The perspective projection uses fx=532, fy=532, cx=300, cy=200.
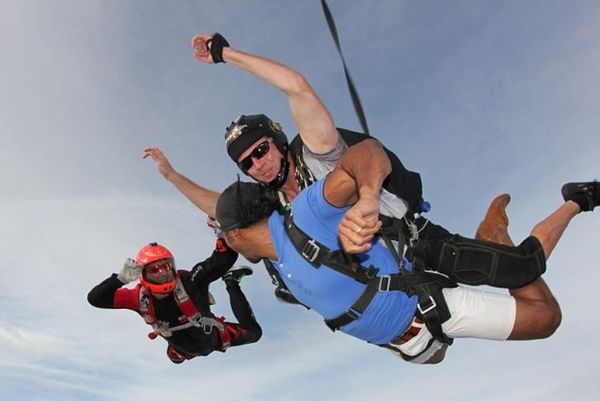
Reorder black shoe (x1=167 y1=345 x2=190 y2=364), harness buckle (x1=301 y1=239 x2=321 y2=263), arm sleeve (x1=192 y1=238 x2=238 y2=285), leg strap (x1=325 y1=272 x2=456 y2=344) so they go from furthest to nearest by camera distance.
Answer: black shoe (x1=167 y1=345 x2=190 y2=364) → arm sleeve (x1=192 y1=238 x2=238 y2=285) → leg strap (x1=325 y1=272 x2=456 y2=344) → harness buckle (x1=301 y1=239 x2=321 y2=263)

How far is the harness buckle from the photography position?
376 centimetres

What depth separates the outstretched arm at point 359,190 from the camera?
2.36 m

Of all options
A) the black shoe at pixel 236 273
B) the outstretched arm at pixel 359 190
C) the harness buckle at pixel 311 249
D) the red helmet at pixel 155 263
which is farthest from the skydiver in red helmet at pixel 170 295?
the outstretched arm at pixel 359 190

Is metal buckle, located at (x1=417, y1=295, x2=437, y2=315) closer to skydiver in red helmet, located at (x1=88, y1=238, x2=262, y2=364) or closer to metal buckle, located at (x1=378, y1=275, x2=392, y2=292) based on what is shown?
metal buckle, located at (x1=378, y1=275, x2=392, y2=292)

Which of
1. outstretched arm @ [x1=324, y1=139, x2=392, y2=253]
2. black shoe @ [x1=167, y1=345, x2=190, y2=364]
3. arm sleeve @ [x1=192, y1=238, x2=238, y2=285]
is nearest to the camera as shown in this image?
outstretched arm @ [x1=324, y1=139, x2=392, y2=253]

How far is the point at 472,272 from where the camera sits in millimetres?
4758

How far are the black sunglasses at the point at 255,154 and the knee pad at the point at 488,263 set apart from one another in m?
1.80

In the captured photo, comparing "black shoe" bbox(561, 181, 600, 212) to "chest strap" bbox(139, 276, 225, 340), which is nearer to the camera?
"black shoe" bbox(561, 181, 600, 212)

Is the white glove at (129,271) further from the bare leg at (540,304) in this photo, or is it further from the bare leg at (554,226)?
the bare leg at (554,226)

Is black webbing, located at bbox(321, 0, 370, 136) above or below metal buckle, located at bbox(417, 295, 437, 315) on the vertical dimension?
above


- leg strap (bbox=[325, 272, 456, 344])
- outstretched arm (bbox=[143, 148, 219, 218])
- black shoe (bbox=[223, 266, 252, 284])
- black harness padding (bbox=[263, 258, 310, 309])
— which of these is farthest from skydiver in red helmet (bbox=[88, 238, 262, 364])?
leg strap (bbox=[325, 272, 456, 344])

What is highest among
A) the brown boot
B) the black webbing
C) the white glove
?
the white glove

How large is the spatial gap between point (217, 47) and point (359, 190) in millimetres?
2279

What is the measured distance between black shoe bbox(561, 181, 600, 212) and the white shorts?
1605mm
